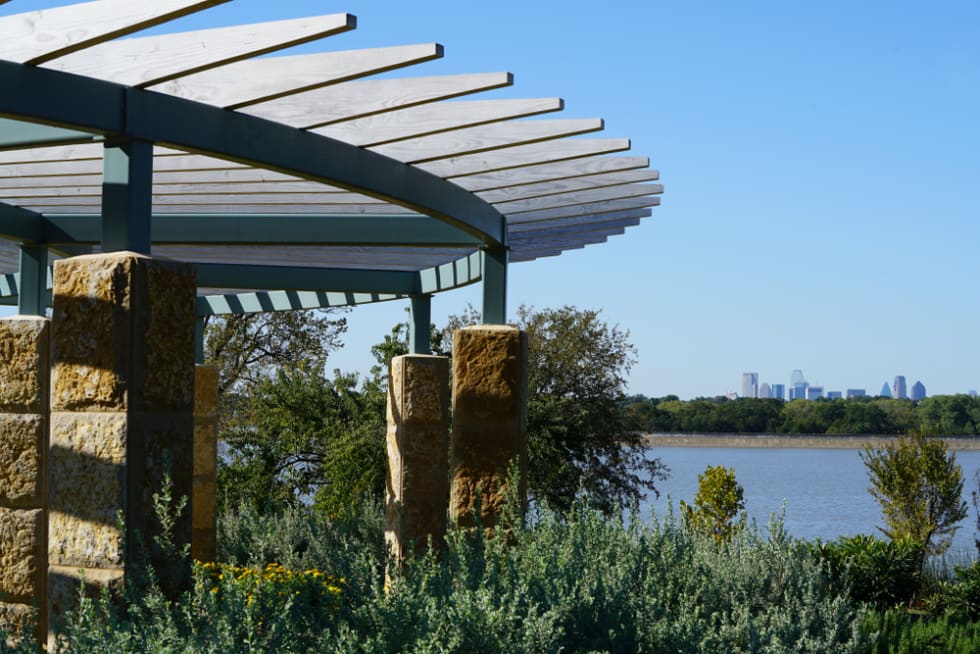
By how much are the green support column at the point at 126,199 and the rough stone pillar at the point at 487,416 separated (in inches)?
117

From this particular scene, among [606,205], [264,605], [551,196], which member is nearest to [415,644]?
[264,605]

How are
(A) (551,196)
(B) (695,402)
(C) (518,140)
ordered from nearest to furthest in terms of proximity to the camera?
(C) (518,140) < (A) (551,196) < (B) (695,402)

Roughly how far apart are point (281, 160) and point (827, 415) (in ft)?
119

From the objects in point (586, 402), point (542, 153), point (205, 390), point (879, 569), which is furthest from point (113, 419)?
point (586, 402)

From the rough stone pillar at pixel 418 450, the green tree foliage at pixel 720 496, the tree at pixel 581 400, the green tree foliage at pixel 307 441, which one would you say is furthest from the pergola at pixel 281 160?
the tree at pixel 581 400

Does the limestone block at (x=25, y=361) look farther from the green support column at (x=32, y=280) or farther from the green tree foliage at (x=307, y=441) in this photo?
the green tree foliage at (x=307, y=441)

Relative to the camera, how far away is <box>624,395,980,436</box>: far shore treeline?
36.1 metres

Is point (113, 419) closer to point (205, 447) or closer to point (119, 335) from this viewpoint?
point (119, 335)

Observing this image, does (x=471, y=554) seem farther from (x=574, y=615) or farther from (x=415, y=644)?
(x=415, y=644)

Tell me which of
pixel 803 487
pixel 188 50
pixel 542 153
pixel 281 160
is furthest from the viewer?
pixel 803 487

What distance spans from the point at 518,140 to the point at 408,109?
0.64 m

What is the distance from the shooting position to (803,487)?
33250mm

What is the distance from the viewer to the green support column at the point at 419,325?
32.6ft

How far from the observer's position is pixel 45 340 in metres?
4.59
